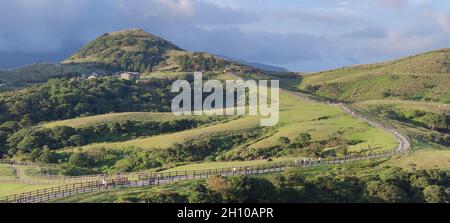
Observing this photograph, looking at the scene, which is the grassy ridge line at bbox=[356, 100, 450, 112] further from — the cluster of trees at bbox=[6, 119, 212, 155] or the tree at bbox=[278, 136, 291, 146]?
the tree at bbox=[278, 136, 291, 146]

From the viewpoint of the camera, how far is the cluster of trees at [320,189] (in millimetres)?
→ 49906

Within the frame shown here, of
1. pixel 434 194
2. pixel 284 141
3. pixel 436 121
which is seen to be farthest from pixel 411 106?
pixel 434 194

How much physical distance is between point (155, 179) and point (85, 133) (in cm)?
5564

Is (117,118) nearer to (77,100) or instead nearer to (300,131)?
Result: (77,100)

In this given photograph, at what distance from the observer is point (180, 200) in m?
49.3

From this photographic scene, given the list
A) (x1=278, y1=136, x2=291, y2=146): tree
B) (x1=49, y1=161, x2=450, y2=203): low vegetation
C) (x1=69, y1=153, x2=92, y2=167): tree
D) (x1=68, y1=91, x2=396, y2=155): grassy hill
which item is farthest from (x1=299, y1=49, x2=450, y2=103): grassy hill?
(x1=49, y1=161, x2=450, y2=203): low vegetation

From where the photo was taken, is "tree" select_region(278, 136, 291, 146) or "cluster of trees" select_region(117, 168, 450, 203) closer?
"cluster of trees" select_region(117, 168, 450, 203)

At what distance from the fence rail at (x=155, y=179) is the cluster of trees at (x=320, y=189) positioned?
5898 millimetres

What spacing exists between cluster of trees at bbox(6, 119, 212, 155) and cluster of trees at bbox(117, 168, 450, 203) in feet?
189

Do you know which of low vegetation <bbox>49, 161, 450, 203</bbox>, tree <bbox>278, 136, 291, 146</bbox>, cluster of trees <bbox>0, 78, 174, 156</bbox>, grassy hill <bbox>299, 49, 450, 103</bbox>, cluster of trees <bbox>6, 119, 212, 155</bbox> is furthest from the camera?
grassy hill <bbox>299, 49, 450, 103</bbox>

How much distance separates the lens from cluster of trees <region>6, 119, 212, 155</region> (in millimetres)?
106938

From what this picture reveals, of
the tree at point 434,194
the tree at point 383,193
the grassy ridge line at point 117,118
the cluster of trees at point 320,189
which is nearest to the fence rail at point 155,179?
the cluster of trees at point 320,189
